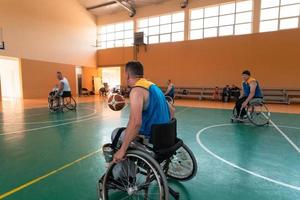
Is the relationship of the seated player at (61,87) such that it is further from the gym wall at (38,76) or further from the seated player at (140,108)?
the gym wall at (38,76)

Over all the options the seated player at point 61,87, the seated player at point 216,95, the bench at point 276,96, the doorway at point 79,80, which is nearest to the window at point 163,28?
the seated player at point 216,95

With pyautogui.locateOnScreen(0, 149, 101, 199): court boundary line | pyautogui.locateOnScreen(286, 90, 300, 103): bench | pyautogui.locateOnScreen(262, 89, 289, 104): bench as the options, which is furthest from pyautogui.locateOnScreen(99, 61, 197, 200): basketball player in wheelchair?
pyautogui.locateOnScreen(286, 90, 300, 103): bench

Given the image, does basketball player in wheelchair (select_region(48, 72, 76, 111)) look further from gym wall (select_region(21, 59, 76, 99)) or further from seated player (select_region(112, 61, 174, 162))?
gym wall (select_region(21, 59, 76, 99))

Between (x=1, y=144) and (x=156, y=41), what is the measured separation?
14.0 m

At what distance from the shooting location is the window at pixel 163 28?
584 inches

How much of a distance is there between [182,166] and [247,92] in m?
3.95

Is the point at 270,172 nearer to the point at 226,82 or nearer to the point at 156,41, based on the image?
the point at 226,82

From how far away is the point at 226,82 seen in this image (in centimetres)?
1332

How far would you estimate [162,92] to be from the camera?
1907 millimetres

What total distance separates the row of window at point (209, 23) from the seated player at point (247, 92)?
9182 millimetres

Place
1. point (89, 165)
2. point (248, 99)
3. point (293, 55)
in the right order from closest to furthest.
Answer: point (89, 165), point (248, 99), point (293, 55)

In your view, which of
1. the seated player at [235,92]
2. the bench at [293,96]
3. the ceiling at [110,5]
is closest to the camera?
the bench at [293,96]

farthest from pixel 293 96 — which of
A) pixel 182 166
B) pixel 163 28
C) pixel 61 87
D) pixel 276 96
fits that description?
pixel 61 87

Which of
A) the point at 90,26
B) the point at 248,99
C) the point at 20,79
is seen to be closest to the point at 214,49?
the point at 248,99
